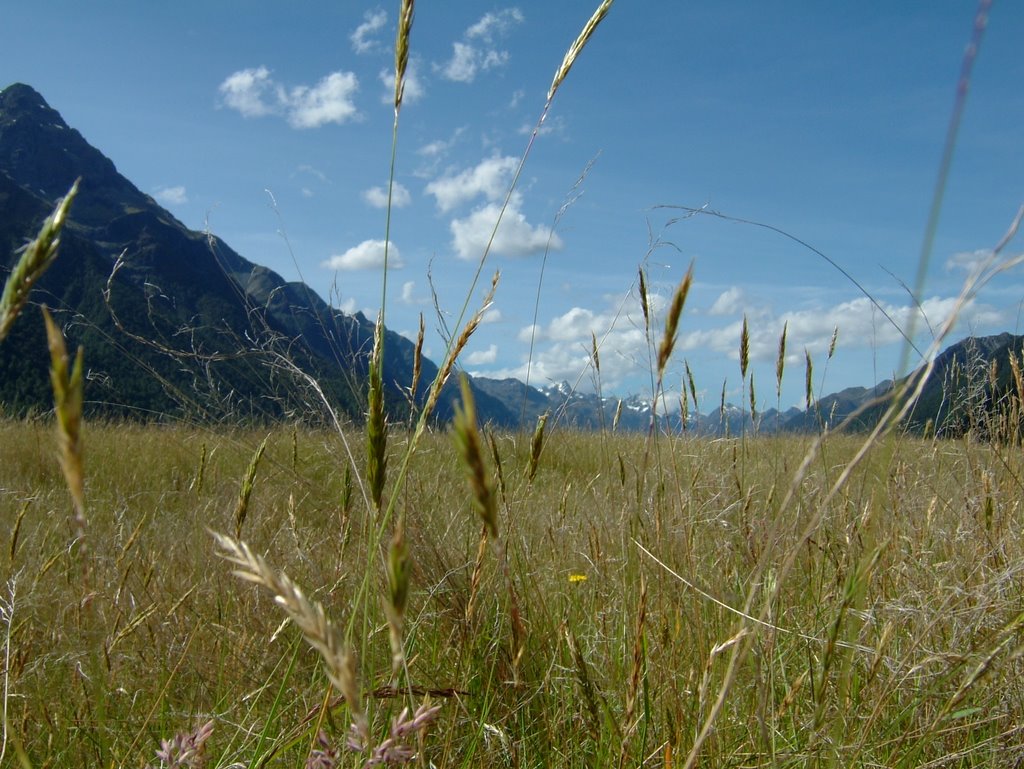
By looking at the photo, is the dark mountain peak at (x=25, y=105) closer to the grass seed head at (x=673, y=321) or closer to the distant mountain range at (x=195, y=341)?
the distant mountain range at (x=195, y=341)

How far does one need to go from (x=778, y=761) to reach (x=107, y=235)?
514ft

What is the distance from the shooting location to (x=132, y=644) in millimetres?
1927

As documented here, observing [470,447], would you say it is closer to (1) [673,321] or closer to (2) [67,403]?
(2) [67,403]

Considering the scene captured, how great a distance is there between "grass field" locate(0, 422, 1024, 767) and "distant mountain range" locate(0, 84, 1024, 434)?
41 centimetres

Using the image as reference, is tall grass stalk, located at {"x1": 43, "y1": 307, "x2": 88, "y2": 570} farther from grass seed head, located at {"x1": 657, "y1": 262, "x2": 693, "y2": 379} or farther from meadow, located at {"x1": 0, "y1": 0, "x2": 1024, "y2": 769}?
grass seed head, located at {"x1": 657, "y1": 262, "x2": 693, "y2": 379}

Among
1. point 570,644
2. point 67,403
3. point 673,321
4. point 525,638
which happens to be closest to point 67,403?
point 67,403

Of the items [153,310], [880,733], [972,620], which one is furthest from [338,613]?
[153,310]

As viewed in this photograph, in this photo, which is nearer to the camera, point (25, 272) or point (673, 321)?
point (25, 272)

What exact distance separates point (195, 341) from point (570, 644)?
282cm

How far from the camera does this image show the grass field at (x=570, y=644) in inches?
48.2

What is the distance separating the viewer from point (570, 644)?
1.03 metres

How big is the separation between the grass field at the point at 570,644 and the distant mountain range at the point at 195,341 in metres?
0.41

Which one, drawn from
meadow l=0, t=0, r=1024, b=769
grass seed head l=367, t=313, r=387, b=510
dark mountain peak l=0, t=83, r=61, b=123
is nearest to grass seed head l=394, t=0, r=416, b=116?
meadow l=0, t=0, r=1024, b=769

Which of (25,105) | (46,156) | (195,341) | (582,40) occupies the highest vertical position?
(25,105)
